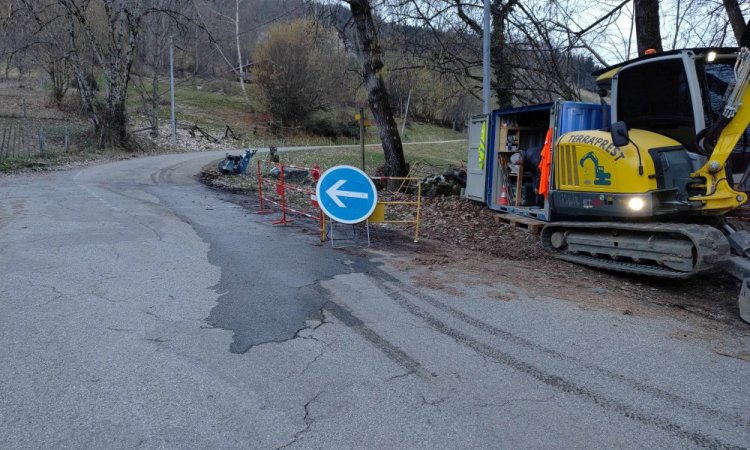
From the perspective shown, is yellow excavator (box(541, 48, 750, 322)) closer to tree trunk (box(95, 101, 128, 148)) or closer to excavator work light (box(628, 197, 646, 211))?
excavator work light (box(628, 197, 646, 211))

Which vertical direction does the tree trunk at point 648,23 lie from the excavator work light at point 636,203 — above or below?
above

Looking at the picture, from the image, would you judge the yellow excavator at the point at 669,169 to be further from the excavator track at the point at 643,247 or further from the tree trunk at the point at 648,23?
the tree trunk at the point at 648,23

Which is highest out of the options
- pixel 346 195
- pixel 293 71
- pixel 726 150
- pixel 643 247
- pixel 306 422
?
pixel 293 71

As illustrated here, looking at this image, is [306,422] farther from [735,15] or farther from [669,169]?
[735,15]

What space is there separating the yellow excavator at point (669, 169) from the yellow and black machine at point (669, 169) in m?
0.01

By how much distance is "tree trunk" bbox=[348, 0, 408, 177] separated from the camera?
15438 millimetres

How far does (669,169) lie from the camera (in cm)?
669

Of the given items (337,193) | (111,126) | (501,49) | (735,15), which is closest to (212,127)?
(111,126)

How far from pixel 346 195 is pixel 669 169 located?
454cm

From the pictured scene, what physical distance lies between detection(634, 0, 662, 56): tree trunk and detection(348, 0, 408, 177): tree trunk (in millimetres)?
6940

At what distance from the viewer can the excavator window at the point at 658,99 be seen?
22.2 feet

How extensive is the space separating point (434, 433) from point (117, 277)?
15.7 feet

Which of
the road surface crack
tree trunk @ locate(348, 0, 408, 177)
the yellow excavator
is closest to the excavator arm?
the yellow excavator

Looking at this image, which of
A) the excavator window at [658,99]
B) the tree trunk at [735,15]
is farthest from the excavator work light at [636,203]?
the tree trunk at [735,15]
